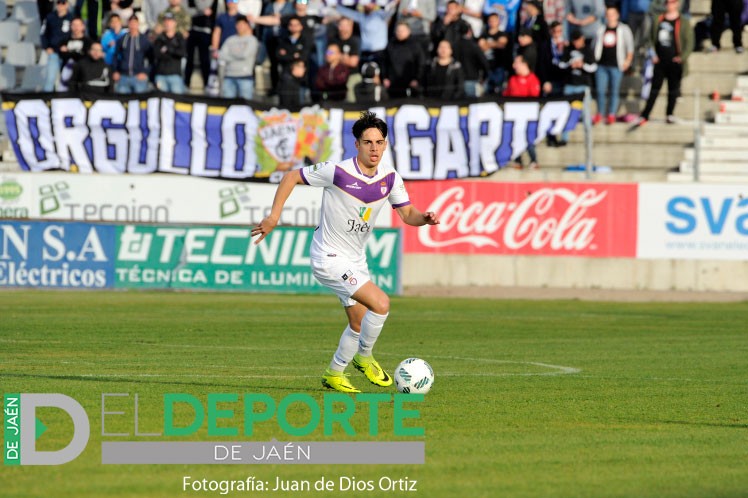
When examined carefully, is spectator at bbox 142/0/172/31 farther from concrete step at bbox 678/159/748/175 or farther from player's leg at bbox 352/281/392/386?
player's leg at bbox 352/281/392/386

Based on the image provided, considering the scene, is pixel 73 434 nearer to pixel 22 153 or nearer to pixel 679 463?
pixel 679 463

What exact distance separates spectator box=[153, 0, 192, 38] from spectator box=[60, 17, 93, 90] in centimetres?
166

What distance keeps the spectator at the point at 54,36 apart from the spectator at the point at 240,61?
157 inches

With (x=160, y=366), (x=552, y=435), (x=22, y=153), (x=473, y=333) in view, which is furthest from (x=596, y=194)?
(x=552, y=435)

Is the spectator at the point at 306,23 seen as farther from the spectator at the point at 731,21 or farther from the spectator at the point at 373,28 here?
the spectator at the point at 731,21

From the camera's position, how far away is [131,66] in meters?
32.0

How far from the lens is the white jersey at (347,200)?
1291 centimetres

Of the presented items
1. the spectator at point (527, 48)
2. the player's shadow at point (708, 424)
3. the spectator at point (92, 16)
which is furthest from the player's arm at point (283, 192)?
the spectator at point (92, 16)

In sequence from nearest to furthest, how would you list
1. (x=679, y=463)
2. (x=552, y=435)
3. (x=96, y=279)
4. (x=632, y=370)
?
(x=679, y=463)
(x=552, y=435)
(x=632, y=370)
(x=96, y=279)

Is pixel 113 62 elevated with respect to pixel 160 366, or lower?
elevated

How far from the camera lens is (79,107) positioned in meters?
31.3

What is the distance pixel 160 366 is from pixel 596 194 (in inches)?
654

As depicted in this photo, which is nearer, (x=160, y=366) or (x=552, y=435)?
(x=552, y=435)

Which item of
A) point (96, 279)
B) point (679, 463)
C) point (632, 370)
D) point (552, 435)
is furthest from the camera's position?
point (96, 279)
